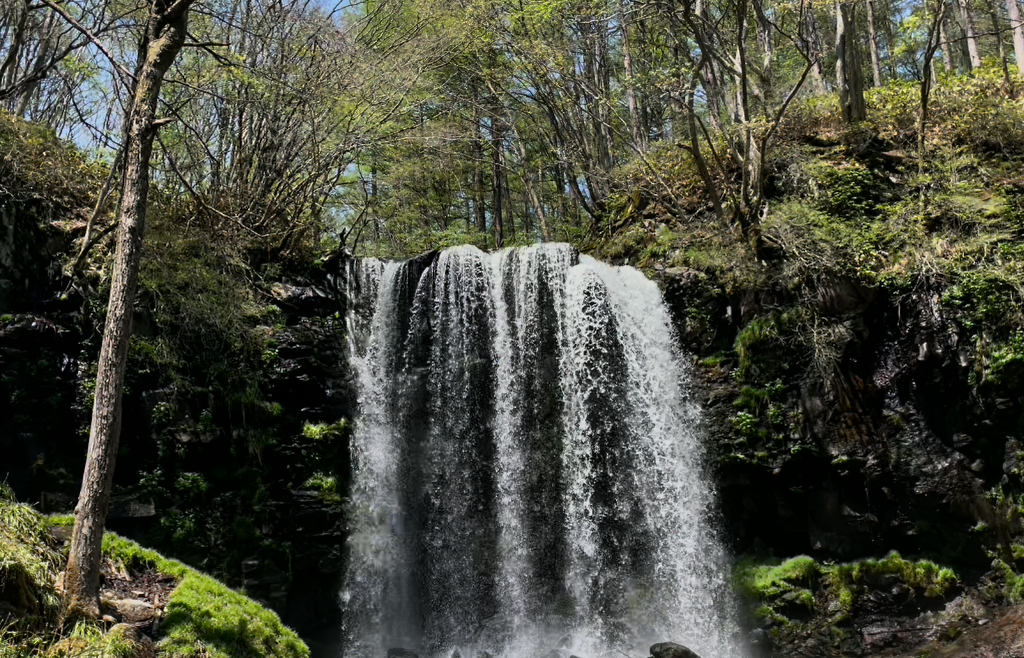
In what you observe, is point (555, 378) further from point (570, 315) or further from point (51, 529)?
point (51, 529)

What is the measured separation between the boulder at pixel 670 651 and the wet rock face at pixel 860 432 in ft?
7.27

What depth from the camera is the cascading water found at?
31.6 feet

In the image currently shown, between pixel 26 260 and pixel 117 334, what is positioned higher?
pixel 26 260

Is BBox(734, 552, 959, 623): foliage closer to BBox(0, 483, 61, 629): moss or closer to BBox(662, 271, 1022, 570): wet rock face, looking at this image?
BBox(662, 271, 1022, 570): wet rock face

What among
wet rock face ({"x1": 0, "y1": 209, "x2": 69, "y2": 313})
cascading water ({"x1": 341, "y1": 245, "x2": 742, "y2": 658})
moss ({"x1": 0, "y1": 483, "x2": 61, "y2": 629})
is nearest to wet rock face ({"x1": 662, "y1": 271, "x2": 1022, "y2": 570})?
cascading water ({"x1": 341, "y1": 245, "x2": 742, "y2": 658})

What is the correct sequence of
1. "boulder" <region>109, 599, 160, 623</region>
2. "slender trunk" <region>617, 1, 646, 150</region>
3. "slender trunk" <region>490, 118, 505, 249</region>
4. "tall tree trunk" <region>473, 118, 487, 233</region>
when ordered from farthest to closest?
"tall tree trunk" <region>473, 118, 487, 233</region>, "slender trunk" <region>490, 118, 505, 249</region>, "slender trunk" <region>617, 1, 646, 150</region>, "boulder" <region>109, 599, 160, 623</region>

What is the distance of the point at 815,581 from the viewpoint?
9.36 meters

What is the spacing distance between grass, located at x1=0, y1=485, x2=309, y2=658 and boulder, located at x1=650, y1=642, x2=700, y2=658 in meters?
3.97

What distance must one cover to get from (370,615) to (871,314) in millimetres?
8328

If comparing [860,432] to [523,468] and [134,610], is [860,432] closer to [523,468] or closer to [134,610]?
[523,468]

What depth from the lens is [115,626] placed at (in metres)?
5.14

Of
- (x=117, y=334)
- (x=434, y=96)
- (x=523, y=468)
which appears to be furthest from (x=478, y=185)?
(x=117, y=334)

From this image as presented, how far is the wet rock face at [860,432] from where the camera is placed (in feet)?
30.0

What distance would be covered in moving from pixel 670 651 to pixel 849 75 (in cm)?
1036
